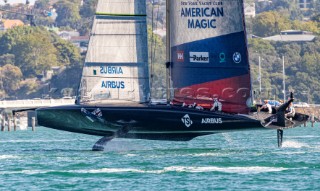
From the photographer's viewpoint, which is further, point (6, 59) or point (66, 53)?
point (66, 53)

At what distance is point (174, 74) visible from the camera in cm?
5188

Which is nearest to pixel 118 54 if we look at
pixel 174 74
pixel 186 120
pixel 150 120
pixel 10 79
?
pixel 174 74

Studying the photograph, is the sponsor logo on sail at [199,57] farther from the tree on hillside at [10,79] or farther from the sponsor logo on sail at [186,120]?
the tree on hillside at [10,79]

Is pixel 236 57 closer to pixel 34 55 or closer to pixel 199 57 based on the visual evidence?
pixel 199 57

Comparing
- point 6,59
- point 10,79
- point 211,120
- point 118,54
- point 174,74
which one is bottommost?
point 211,120

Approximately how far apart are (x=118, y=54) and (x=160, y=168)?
335 inches

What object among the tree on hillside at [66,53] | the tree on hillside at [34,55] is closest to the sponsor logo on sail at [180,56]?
the tree on hillside at [66,53]

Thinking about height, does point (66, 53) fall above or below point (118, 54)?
above

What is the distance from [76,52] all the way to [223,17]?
464 ft

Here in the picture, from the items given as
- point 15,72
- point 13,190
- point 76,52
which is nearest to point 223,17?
point 13,190

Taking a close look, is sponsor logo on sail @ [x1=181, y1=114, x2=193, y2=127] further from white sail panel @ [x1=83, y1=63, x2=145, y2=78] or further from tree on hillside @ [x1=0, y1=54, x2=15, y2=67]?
tree on hillside @ [x1=0, y1=54, x2=15, y2=67]

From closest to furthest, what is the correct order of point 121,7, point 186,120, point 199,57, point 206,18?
point 186,120 < point 206,18 < point 199,57 < point 121,7

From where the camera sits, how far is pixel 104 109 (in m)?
51.1

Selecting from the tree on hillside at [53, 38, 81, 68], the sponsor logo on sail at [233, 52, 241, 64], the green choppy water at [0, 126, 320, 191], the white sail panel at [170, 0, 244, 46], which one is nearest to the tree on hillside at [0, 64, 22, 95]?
the tree on hillside at [53, 38, 81, 68]
